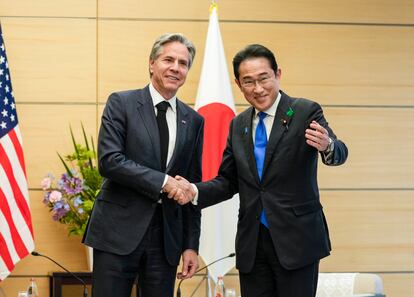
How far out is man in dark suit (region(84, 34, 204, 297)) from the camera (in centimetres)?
311

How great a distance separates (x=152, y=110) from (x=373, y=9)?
9.97 ft

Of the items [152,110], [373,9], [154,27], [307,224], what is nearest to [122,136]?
[152,110]

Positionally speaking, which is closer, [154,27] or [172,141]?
Answer: [172,141]

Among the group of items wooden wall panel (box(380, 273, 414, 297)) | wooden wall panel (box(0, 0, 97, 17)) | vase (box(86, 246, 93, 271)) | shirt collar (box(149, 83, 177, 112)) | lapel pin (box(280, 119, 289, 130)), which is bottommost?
wooden wall panel (box(380, 273, 414, 297))

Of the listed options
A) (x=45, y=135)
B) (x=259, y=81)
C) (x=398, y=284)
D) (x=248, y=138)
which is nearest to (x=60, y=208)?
(x=45, y=135)

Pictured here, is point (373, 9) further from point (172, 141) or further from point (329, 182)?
point (172, 141)

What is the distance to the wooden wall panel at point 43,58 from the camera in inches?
211

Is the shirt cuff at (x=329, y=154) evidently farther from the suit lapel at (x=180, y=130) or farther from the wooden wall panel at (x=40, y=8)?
the wooden wall panel at (x=40, y=8)

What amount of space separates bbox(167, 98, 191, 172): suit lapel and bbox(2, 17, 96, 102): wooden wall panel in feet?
7.29

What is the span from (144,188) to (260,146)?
546mm

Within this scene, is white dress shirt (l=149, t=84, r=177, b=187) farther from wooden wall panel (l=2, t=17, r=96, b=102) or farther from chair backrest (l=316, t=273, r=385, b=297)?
wooden wall panel (l=2, t=17, r=96, b=102)

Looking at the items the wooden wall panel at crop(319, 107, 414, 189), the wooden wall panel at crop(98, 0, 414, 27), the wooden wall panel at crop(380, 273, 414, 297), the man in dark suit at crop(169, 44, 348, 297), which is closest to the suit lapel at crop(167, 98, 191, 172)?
the man in dark suit at crop(169, 44, 348, 297)

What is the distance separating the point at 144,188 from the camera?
310 cm

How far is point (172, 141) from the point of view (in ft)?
10.7
